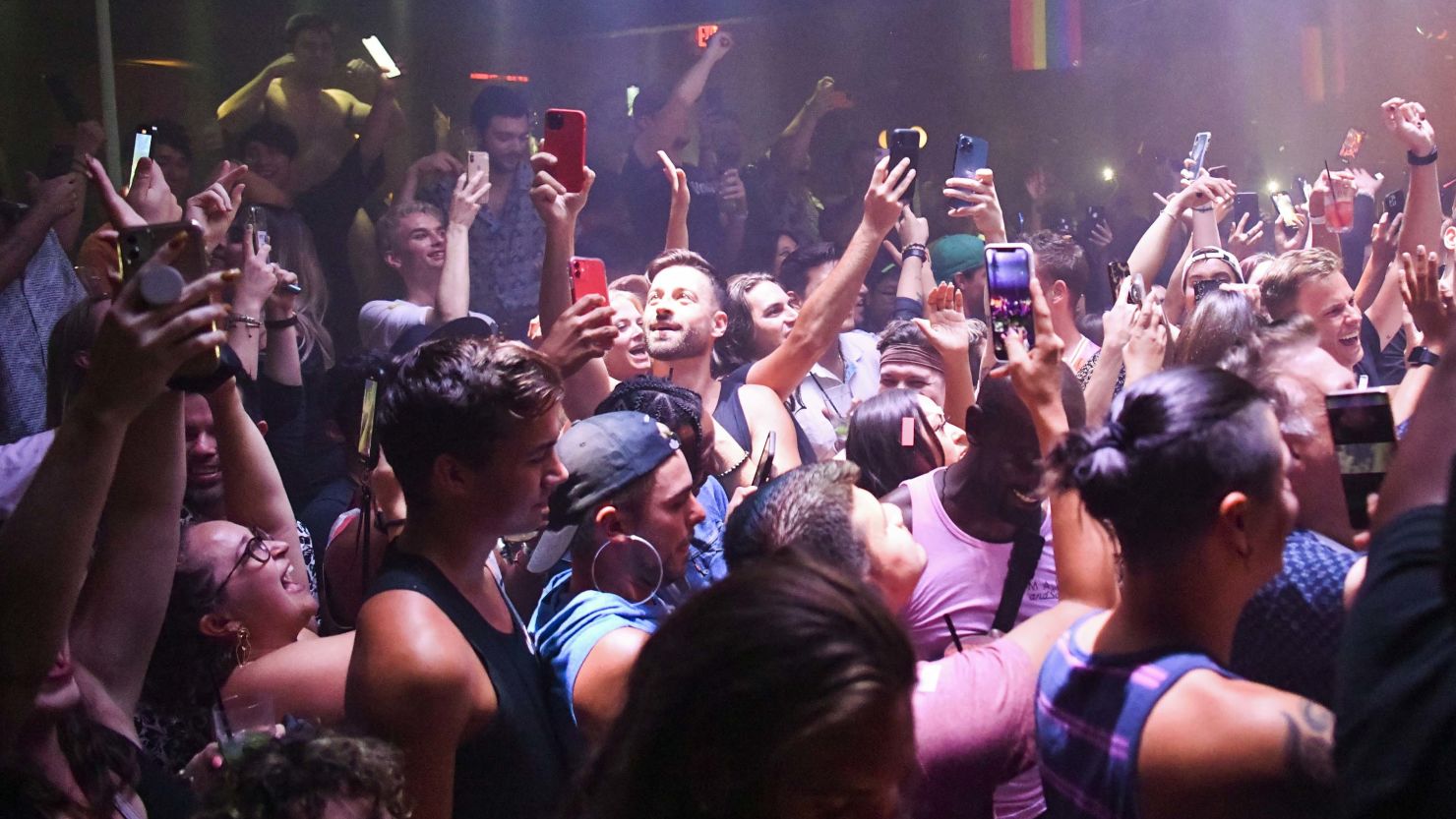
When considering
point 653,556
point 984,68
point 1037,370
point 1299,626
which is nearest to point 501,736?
point 653,556

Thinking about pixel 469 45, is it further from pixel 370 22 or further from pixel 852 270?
pixel 852 270

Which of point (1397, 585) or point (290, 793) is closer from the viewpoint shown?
point (1397, 585)

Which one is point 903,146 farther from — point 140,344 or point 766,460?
point 140,344

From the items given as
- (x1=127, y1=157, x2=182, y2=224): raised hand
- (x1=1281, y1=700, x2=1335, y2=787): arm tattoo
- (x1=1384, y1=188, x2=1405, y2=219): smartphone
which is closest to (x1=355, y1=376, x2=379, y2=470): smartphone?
(x1=127, y1=157, x2=182, y2=224): raised hand

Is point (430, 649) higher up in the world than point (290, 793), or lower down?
higher up

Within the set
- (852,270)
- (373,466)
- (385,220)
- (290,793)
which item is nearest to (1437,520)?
(290,793)

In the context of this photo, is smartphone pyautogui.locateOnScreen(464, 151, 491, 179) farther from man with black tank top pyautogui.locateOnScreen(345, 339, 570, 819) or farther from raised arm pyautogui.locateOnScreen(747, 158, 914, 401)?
man with black tank top pyautogui.locateOnScreen(345, 339, 570, 819)

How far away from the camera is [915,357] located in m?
4.01

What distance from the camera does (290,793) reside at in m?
1.52

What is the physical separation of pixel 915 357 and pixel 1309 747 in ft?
9.19

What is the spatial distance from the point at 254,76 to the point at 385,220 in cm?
170

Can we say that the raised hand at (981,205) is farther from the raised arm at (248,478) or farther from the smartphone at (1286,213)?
the smartphone at (1286,213)

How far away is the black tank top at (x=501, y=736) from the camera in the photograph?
169 cm

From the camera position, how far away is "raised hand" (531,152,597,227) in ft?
9.52
